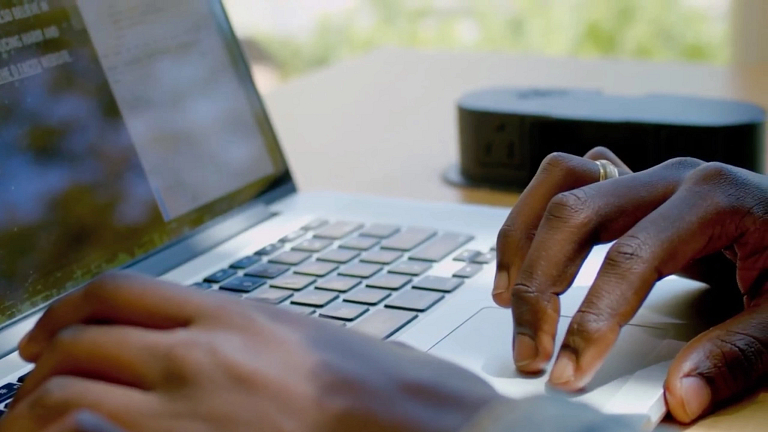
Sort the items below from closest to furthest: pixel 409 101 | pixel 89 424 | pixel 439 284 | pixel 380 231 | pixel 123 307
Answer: pixel 89 424, pixel 123 307, pixel 439 284, pixel 380 231, pixel 409 101

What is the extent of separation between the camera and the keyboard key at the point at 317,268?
2.37 feet

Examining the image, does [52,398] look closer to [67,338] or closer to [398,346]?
[67,338]

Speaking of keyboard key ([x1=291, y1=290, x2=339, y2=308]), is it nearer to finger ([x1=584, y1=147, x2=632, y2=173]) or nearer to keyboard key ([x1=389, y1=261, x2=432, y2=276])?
keyboard key ([x1=389, y1=261, x2=432, y2=276])

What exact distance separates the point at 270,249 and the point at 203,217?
0.25 feet

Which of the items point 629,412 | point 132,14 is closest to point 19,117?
point 132,14

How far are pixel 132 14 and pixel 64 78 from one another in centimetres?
11

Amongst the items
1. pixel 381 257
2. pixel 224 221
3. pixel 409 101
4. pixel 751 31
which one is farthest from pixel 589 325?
pixel 751 31

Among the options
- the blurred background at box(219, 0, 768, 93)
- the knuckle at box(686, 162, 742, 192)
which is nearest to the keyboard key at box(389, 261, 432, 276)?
the knuckle at box(686, 162, 742, 192)

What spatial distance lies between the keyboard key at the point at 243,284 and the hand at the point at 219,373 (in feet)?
0.65

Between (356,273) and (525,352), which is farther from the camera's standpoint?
(356,273)

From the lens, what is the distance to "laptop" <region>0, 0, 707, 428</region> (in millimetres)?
628

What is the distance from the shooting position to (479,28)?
389 centimetres

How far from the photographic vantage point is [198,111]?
85cm

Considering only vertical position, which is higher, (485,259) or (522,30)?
(485,259)
